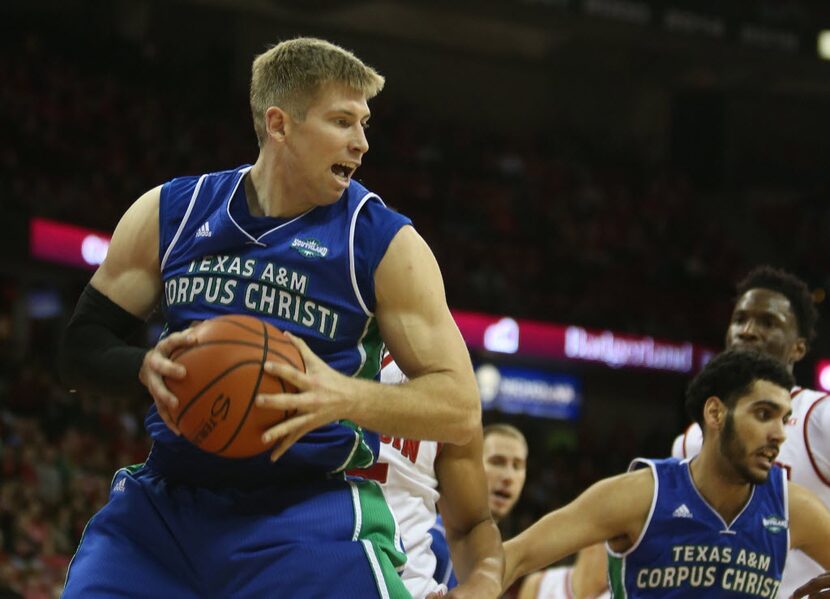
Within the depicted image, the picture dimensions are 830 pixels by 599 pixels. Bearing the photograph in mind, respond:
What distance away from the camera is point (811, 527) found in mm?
4539

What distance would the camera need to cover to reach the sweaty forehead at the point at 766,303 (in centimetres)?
522

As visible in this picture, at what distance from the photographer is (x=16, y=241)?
12750mm

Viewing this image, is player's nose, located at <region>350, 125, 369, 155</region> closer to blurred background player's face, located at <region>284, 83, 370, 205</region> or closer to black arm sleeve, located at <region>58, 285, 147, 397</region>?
blurred background player's face, located at <region>284, 83, 370, 205</region>

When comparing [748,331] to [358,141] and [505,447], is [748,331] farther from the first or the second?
[358,141]

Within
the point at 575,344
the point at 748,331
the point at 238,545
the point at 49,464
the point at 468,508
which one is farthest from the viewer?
the point at 575,344

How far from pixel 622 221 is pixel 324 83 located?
1698 centimetres

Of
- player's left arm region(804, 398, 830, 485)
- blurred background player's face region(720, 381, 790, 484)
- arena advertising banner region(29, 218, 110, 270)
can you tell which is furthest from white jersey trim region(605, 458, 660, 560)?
arena advertising banner region(29, 218, 110, 270)

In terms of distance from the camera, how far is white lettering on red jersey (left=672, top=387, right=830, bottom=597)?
4855 millimetres

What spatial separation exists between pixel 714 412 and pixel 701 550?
51 centimetres

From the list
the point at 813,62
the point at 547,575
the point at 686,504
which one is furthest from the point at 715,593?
the point at 813,62

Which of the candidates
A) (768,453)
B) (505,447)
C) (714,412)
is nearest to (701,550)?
(768,453)

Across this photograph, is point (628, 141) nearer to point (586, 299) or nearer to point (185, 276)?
point (586, 299)

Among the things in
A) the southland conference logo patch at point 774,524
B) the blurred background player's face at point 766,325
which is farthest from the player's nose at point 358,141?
the blurred background player's face at point 766,325

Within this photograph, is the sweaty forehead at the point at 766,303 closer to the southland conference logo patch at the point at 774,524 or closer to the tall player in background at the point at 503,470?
the southland conference logo patch at the point at 774,524
